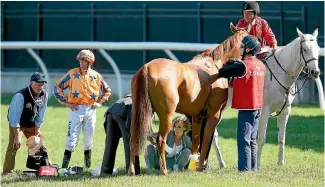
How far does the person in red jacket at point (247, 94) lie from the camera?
35.9 ft

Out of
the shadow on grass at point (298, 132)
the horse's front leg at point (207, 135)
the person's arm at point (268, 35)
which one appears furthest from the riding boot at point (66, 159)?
the shadow on grass at point (298, 132)

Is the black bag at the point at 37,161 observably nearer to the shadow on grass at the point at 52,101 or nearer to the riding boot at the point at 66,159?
Result: the riding boot at the point at 66,159

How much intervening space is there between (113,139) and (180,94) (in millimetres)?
962

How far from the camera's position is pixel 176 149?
38.5 ft

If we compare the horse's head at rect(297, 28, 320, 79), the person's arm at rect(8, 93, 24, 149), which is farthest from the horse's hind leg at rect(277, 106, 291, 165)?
the person's arm at rect(8, 93, 24, 149)

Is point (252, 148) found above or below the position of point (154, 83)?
below

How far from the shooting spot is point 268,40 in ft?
40.7

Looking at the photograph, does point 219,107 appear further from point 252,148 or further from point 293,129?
point 293,129

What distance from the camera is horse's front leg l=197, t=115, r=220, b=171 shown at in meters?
11.2

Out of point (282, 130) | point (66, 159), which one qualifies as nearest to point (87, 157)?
point (66, 159)

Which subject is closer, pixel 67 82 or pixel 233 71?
pixel 233 71

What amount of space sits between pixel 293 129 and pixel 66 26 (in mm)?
8184

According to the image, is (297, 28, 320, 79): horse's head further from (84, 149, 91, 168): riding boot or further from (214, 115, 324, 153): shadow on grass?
(84, 149, 91, 168): riding boot

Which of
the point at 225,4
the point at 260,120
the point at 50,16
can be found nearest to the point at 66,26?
the point at 50,16
